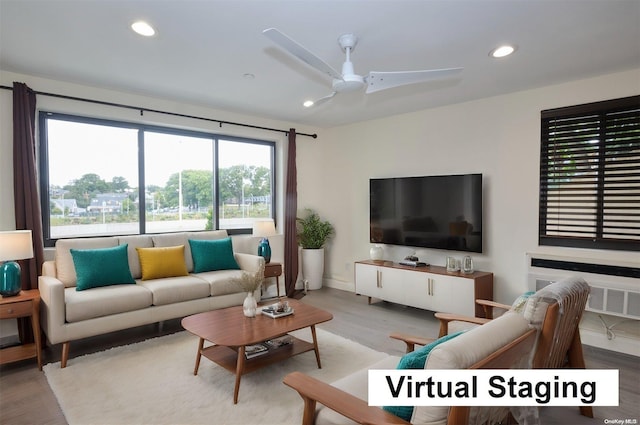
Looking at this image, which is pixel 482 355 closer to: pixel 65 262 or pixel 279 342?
pixel 279 342

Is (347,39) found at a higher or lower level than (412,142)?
higher

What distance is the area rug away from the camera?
227 centimetres

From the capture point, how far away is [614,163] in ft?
11.2

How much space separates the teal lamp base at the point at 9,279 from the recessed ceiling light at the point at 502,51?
14.5 ft

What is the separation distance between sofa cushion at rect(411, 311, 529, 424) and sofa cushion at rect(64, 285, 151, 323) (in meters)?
2.94

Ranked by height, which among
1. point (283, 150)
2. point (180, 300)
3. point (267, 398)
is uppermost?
point (283, 150)

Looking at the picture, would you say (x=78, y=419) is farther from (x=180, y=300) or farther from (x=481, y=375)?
(x=481, y=375)

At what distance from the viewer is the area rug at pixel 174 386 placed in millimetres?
2273

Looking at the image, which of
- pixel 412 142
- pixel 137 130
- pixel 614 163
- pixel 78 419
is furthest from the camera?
pixel 412 142

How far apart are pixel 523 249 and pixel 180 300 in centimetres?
376

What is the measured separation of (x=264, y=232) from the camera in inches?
190

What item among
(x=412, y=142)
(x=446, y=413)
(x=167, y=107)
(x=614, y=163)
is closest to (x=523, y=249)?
(x=614, y=163)

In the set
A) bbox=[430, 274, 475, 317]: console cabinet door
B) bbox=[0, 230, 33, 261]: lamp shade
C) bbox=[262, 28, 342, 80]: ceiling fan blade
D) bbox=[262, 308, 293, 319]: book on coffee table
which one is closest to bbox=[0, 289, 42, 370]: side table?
bbox=[0, 230, 33, 261]: lamp shade

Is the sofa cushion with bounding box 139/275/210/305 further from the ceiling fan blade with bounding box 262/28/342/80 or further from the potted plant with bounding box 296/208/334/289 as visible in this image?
the ceiling fan blade with bounding box 262/28/342/80
